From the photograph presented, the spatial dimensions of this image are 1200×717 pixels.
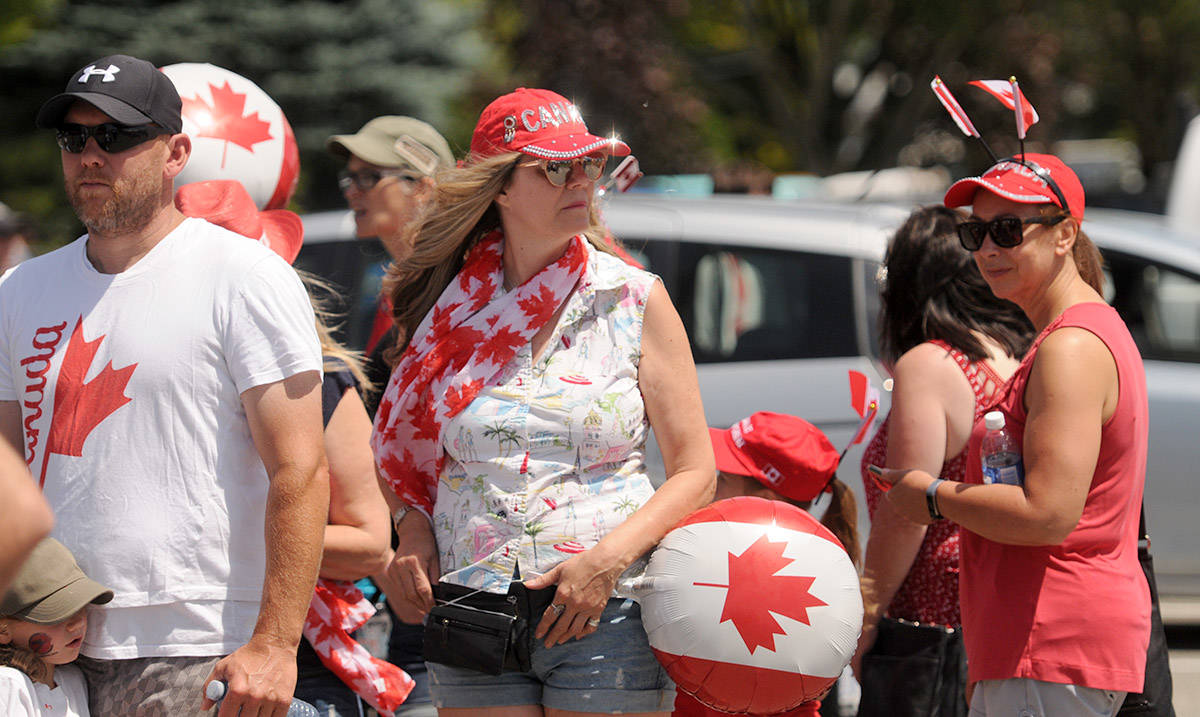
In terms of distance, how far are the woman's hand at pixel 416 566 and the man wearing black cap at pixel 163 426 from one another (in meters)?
0.31

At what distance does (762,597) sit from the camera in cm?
253

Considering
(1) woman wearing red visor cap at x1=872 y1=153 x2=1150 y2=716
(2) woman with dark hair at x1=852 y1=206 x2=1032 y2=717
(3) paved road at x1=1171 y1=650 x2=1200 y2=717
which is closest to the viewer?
(1) woman wearing red visor cap at x1=872 y1=153 x2=1150 y2=716

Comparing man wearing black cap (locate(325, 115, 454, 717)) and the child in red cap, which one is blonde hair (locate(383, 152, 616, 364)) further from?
man wearing black cap (locate(325, 115, 454, 717))

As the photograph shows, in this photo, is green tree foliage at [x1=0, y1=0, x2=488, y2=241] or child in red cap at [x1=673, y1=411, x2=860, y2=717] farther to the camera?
green tree foliage at [x1=0, y1=0, x2=488, y2=241]

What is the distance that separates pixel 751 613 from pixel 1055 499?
2.06ft

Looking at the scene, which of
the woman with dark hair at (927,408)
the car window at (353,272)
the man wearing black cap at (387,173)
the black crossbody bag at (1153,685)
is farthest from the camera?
the car window at (353,272)

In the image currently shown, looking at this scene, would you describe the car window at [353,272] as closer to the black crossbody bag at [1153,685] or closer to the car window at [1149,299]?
the car window at [1149,299]

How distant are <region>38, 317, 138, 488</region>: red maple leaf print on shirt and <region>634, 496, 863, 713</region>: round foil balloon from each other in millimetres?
1078

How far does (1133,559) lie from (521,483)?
4.15ft

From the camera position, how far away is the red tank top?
8.55ft

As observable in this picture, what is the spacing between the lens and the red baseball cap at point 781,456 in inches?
126

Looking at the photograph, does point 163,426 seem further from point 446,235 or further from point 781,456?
point 781,456

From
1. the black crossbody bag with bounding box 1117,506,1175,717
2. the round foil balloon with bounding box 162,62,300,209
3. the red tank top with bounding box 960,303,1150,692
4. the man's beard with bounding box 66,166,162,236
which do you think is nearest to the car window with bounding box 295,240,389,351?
the round foil balloon with bounding box 162,62,300,209

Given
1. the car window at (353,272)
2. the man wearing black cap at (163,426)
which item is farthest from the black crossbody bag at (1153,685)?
the car window at (353,272)
